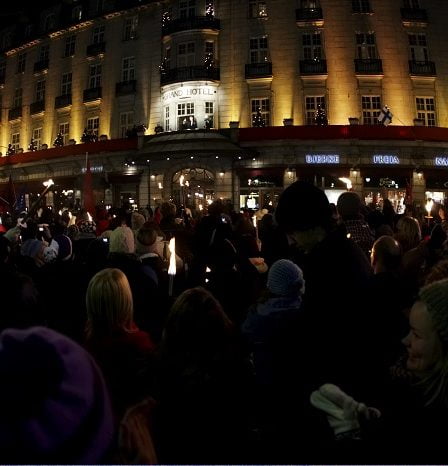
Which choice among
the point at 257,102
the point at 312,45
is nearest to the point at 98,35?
the point at 257,102

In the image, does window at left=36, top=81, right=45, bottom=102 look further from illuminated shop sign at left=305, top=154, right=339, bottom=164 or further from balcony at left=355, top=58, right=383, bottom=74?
balcony at left=355, top=58, right=383, bottom=74

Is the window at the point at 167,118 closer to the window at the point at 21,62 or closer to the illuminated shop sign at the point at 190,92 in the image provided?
the illuminated shop sign at the point at 190,92

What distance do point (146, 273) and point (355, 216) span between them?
3.27m

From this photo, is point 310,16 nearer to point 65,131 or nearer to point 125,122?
point 125,122

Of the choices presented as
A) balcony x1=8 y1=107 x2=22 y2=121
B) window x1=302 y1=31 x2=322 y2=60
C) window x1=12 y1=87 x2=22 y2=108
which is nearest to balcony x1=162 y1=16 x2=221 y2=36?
window x1=302 y1=31 x2=322 y2=60

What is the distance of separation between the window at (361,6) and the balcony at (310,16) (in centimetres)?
232

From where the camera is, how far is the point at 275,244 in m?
6.69

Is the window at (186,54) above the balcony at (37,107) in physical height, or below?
above

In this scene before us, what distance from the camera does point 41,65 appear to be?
1331 inches

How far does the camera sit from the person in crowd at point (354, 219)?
5.94 meters

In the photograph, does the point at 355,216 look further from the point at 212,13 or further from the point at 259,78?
the point at 212,13

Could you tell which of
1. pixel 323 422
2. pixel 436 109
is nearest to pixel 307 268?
pixel 323 422

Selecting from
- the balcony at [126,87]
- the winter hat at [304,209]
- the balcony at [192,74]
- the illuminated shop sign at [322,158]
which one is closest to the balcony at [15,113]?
the balcony at [126,87]

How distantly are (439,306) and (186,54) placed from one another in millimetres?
28290
